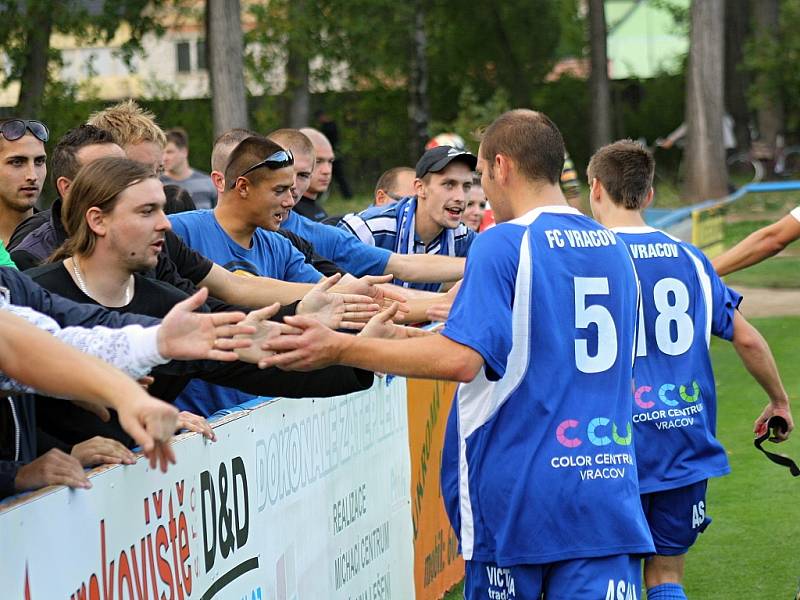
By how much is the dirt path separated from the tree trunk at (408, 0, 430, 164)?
16.9 m

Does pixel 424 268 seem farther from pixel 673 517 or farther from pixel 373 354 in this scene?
pixel 373 354

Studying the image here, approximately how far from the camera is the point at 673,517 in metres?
5.91

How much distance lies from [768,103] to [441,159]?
31.4 meters

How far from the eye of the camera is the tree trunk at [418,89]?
3588 centimetres

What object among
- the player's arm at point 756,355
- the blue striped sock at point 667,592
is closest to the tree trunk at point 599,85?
the player's arm at point 756,355

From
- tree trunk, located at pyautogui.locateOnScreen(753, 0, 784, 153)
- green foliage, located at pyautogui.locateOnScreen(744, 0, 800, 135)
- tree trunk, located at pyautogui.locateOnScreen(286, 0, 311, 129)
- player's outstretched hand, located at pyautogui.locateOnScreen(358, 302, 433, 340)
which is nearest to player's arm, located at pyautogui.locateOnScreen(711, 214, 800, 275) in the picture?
player's outstretched hand, located at pyautogui.locateOnScreen(358, 302, 433, 340)

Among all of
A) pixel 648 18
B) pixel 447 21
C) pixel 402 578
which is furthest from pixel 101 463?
pixel 648 18

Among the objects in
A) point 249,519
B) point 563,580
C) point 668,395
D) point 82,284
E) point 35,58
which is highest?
point 35,58

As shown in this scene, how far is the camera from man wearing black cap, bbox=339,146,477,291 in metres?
8.07

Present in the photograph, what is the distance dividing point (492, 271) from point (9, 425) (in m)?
1.51

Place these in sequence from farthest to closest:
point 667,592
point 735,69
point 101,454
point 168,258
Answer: point 735,69 → point 667,592 → point 168,258 → point 101,454

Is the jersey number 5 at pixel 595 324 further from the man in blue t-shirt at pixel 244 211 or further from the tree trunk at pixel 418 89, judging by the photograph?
the tree trunk at pixel 418 89

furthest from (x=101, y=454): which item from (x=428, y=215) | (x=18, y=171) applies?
(x=428, y=215)

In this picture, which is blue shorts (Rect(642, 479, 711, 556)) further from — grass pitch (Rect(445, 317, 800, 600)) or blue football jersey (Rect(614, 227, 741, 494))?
grass pitch (Rect(445, 317, 800, 600))
